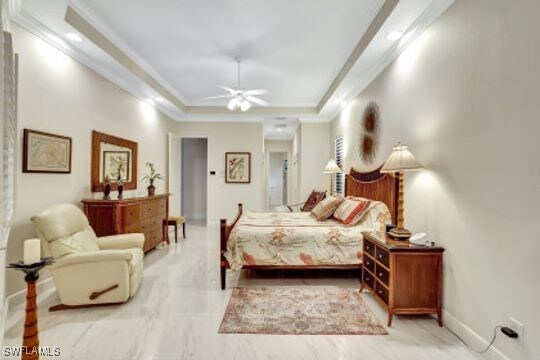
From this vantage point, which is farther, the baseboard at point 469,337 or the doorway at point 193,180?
the doorway at point 193,180

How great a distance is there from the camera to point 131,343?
2.15 metres

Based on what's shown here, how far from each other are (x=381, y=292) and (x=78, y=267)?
2776 mm

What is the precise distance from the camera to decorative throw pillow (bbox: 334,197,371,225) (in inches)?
139

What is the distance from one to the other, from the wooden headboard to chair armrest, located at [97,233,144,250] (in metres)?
2.94

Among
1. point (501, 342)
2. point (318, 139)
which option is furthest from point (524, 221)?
point (318, 139)

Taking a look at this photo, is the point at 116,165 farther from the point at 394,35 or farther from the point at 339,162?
the point at 339,162

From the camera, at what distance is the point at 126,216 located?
12.6 ft

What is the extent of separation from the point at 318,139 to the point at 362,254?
14.6 feet

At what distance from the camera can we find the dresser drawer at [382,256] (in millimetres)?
2467

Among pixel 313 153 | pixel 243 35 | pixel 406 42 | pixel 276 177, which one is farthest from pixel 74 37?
pixel 276 177

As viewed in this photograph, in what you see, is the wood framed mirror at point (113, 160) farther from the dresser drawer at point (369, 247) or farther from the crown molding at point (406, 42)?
the crown molding at point (406, 42)

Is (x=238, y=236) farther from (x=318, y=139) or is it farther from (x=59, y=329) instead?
(x=318, y=139)

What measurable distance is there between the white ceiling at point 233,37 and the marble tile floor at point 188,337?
107 inches

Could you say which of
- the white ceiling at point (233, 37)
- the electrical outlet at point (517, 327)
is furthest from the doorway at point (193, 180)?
the electrical outlet at point (517, 327)
